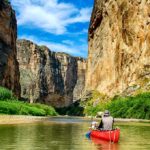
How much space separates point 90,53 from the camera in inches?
5965

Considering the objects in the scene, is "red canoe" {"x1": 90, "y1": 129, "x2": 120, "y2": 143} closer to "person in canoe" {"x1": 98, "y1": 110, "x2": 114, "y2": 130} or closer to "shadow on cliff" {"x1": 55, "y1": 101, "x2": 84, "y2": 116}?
"person in canoe" {"x1": 98, "y1": 110, "x2": 114, "y2": 130}

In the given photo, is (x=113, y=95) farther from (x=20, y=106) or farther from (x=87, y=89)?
(x=20, y=106)

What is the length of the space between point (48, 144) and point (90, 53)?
403ft

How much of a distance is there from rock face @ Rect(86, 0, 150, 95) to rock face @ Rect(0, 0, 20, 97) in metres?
23.7

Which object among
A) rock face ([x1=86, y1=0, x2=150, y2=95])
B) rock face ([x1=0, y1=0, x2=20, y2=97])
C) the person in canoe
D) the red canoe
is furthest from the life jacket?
rock face ([x1=0, y1=0, x2=20, y2=97])

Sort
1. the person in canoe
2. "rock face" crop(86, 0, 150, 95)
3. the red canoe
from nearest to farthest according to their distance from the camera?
the red canoe < the person in canoe < "rock face" crop(86, 0, 150, 95)

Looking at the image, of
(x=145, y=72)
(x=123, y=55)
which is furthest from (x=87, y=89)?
(x=145, y=72)

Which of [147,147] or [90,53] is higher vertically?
[90,53]

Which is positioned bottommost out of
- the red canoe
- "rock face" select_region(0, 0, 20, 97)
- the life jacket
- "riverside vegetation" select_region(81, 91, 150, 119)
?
the red canoe

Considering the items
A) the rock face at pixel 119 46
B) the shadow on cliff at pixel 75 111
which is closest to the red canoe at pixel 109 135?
the rock face at pixel 119 46

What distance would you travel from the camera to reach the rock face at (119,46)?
11069 centimetres

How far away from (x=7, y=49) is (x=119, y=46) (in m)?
27.9

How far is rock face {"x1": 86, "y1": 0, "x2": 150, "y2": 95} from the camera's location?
11069 centimetres

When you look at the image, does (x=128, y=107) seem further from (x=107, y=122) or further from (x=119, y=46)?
(x=107, y=122)
